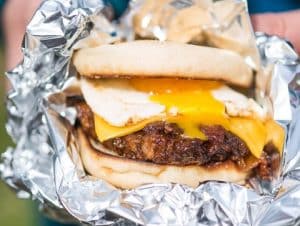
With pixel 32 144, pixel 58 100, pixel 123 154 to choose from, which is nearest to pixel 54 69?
pixel 58 100

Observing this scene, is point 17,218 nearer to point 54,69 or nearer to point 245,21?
point 54,69

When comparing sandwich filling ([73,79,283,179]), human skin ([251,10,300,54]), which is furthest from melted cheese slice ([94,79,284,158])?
human skin ([251,10,300,54])

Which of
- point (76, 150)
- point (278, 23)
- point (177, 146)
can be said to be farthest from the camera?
point (278, 23)

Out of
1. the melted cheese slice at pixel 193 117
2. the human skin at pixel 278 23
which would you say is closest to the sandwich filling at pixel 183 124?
the melted cheese slice at pixel 193 117

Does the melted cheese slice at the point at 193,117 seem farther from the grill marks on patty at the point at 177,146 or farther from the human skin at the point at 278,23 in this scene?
the human skin at the point at 278,23

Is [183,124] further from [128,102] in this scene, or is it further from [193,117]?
[128,102]

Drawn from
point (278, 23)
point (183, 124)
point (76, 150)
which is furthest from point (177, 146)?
point (278, 23)

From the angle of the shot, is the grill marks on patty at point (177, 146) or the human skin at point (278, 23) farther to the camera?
the human skin at point (278, 23)
